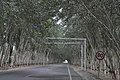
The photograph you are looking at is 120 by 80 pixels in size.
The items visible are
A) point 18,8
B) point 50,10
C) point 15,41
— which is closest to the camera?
point 50,10

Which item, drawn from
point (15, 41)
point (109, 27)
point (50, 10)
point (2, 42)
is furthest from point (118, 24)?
point (15, 41)

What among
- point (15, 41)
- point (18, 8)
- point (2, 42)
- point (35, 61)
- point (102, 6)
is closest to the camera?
point (102, 6)

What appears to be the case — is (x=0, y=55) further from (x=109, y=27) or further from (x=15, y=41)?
(x=109, y=27)

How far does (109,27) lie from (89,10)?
1.87m

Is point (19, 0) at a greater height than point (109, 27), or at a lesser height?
greater

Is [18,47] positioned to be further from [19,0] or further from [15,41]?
[19,0]

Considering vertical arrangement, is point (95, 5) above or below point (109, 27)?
above

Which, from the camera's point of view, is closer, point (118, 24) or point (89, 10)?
point (89, 10)

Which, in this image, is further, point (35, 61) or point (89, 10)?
point (35, 61)

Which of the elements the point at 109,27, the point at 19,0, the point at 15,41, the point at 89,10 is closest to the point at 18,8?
the point at 19,0

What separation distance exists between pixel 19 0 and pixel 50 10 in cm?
246

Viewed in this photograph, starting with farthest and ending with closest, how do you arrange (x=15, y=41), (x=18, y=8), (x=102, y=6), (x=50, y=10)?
(x=15, y=41)
(x=18, y=8)
(x=50, y=10)
(x=102, y=6)

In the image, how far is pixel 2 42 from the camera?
33625mm

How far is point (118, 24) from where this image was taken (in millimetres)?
21141
